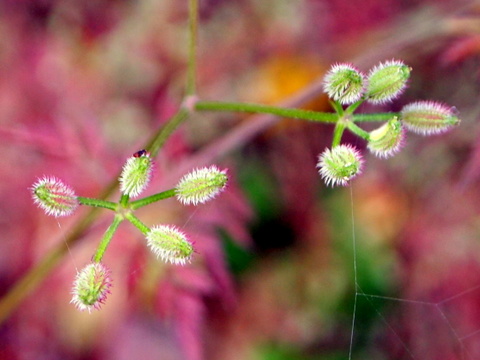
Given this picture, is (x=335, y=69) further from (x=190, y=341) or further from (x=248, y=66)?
(x=248, y=66)

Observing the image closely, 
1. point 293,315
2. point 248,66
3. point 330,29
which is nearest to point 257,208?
point 293,315

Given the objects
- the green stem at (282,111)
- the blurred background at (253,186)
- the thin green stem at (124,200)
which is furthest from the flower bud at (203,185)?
the blurred background at (253,186)

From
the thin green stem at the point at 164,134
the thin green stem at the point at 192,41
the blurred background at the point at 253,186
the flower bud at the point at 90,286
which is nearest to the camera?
the flower bud at the point at 90,286

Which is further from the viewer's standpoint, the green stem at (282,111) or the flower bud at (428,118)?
the green stem at (282,111)

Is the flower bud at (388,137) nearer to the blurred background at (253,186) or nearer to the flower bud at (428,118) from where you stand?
the flower bud at (428,118)

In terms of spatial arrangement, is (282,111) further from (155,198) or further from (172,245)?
(172,245)

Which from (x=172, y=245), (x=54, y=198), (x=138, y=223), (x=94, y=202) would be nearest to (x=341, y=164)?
(x=172, y=245)

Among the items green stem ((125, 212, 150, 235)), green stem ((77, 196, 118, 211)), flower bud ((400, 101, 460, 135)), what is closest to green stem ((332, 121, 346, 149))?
flower bud ((400, 101, 460, 135))
